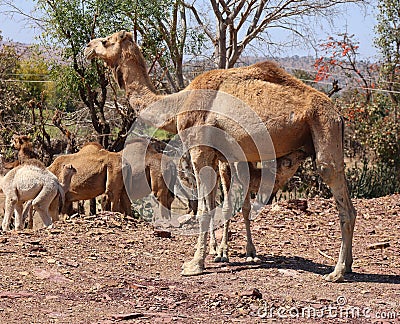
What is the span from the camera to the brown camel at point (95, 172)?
1550cm

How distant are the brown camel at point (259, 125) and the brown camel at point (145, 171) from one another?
21.3 ft

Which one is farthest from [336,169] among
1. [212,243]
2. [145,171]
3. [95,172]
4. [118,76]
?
[95,172]

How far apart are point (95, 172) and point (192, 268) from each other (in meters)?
7.94

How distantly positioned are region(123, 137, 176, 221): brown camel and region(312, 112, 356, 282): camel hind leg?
7.96 m

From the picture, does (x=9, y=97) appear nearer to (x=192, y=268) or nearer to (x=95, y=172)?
(x=95, y=172)

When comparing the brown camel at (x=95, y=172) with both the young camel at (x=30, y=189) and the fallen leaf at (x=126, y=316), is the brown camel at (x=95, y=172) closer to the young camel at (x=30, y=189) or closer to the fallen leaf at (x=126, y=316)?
the young camel at (x=30, y=189)

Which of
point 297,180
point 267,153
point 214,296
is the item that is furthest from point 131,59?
point 297,180

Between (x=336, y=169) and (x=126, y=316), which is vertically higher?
(x=336, y=169)

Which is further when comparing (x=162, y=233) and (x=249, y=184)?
(x=162, y=233)

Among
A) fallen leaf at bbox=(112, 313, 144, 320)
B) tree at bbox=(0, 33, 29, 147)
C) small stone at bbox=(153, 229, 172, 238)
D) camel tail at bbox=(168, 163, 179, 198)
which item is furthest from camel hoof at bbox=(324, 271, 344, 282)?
tree at bbox=(0, 33, 29, 147)

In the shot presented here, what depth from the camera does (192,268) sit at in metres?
8.09

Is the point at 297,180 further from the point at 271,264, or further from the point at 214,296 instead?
the point at 214,296

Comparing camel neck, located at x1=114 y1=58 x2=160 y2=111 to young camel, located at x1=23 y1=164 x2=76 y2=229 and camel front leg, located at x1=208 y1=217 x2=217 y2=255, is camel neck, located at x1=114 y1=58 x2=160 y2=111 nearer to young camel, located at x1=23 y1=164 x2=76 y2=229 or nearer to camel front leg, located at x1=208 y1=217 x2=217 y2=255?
camel front leg, located at x1=208 y1=217 x2=217 y2=255

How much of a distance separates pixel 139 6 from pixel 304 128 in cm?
756
